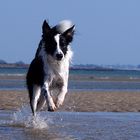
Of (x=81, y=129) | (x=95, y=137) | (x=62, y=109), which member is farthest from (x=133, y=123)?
(x=62, y=109)

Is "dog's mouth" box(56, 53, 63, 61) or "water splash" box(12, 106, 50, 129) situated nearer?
"dog's mouth" box(56, 53, 63, 61)

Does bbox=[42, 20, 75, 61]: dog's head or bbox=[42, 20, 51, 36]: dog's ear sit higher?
bbox=[42, 20, 51, 36]: dog's ear

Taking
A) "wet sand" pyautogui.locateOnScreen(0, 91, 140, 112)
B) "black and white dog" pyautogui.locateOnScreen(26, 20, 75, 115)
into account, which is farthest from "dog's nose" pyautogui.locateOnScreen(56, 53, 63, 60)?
"wet sand" pyautogui.locateOnScreen(0, 91, 140, 112)

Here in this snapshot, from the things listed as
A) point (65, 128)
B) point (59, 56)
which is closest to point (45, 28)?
point (59, 56)

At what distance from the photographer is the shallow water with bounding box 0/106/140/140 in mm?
12516

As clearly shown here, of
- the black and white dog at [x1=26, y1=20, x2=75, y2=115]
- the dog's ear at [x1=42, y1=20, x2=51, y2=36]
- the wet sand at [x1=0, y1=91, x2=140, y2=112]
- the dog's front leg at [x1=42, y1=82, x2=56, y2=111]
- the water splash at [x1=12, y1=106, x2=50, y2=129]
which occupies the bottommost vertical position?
the wet sand at [x1=0, y1=91, x2=140, y2=112]

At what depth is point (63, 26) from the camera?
566 inches

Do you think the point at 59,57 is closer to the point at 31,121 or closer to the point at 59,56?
the point at 59,56

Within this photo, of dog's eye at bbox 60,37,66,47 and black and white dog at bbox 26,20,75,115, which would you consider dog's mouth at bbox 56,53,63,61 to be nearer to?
black and white dog at bbox 26,20,75,115

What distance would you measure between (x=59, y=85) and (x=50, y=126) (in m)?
1.12

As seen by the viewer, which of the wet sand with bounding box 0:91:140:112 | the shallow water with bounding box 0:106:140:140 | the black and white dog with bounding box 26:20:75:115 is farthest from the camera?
the wet sand with bounding box 0:91:140:112

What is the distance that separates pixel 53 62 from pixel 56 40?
0.48 meters

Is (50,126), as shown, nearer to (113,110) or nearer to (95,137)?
(95,137)

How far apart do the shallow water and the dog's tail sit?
209cm
